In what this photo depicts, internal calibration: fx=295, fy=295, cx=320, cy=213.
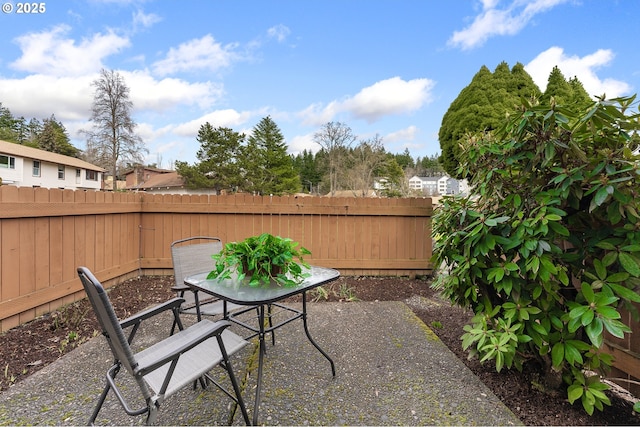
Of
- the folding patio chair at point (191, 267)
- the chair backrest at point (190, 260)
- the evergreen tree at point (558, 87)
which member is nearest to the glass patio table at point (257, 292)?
the folding patio chair at point (191, 267)

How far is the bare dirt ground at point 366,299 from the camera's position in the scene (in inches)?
61.8

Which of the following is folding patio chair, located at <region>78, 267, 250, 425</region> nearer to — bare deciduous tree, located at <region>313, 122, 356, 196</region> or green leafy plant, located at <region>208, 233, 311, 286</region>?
green leafy plant, located at <region>208, 233, 311, 286</region>

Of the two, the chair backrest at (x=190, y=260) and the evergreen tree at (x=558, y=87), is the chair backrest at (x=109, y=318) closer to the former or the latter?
the chair backrest at (x=190, y=260)

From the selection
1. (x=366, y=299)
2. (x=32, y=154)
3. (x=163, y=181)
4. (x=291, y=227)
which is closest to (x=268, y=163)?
(x=163, y=181)

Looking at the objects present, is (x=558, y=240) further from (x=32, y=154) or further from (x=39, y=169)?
(x=39, y=169)

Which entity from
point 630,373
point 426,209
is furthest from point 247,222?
point 630,373

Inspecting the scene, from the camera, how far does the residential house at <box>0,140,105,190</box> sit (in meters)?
18.4

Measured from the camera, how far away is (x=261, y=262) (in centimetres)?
183

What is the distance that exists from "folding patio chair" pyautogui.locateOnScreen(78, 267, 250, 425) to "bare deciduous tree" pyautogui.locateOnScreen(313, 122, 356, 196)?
65.8ft

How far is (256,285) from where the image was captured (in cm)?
183

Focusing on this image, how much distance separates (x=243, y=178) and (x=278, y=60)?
1583 centimetres

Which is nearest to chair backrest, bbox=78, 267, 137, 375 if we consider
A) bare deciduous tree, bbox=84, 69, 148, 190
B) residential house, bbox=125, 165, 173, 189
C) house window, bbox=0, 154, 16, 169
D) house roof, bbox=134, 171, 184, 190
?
bare deciduous tree, bbox=84, 69, 148, 190

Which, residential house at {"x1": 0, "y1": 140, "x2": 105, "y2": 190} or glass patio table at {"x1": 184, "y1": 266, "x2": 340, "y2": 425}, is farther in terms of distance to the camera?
A: residential house at {"x1": 0, "y1": 140, "x2": 105, "y2": 190}

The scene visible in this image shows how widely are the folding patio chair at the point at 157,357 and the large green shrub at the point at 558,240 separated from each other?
1349 mm
